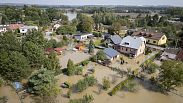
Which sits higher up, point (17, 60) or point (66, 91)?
point (17, 60)

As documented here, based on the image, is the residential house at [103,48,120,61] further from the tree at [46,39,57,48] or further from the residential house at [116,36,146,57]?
the tree at [46,39,57,48]

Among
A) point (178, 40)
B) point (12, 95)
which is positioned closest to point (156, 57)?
point (178, 40)

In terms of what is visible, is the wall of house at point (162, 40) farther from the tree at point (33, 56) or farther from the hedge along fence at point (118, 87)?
the tree at point (33, 56)

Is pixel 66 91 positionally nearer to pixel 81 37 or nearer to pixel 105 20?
pixel 81 37

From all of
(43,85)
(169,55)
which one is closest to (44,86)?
(43,85)

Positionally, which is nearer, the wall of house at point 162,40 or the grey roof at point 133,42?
the grey roof at point 133,42

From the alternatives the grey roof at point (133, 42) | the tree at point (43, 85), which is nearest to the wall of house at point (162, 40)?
the grey roof at point (133, 42)
